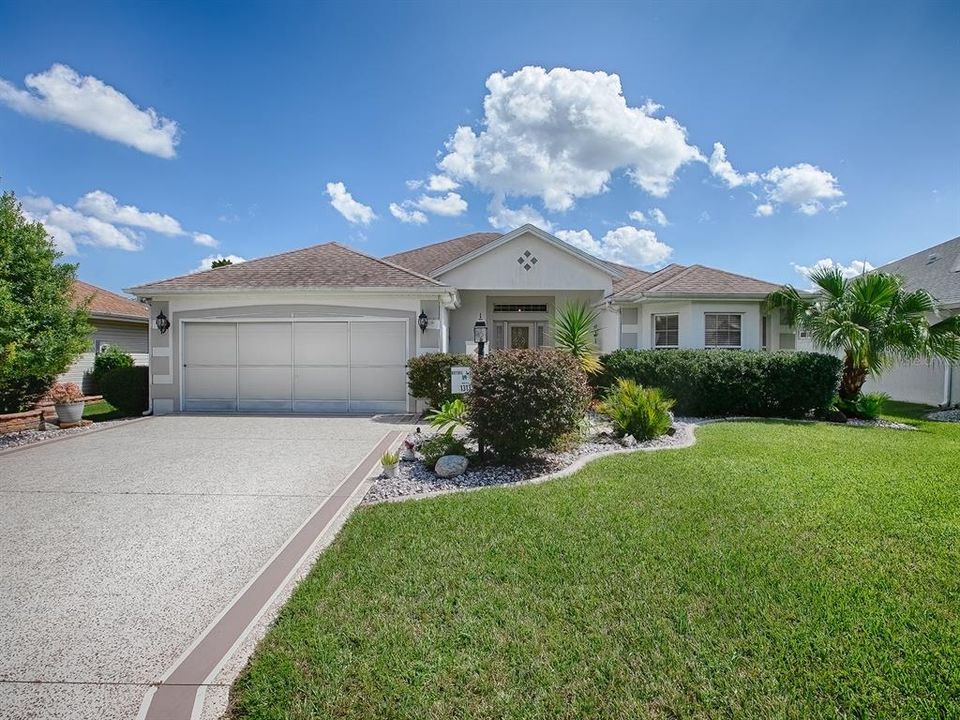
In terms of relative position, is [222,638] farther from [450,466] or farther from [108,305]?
[108,305]

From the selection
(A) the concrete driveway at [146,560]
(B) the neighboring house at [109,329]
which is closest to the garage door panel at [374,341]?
(A) the concrete driveway at [146,560]

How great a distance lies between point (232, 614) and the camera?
3.07 m

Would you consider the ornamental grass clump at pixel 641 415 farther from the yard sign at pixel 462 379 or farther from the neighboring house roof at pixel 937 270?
the neighboring house roof at pixel 937 270

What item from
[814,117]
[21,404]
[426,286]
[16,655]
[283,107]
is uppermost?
[283,107]

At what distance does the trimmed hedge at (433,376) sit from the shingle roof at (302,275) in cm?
218

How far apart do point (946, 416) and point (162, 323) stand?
72.1ft

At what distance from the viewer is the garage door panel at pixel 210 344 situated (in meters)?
13.0

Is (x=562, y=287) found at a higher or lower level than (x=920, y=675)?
higher

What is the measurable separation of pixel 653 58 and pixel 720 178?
254 inches

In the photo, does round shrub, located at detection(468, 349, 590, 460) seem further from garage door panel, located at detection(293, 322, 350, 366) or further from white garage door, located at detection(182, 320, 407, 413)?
garage door panel, located at detection(293, 322, 350, 366)

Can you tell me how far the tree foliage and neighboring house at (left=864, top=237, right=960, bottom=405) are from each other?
20.9m

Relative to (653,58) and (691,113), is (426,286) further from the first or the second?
(691,113)

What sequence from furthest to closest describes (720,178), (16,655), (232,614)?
(720,178) < (232,614) < (16,655)

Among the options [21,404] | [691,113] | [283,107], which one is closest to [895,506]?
[691,113]
